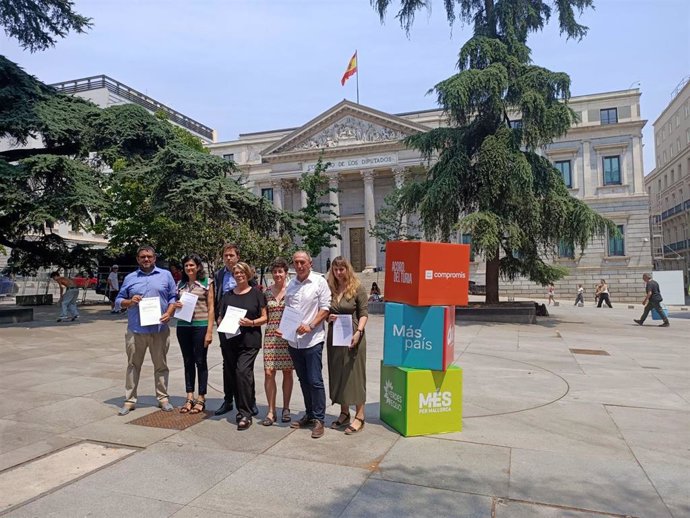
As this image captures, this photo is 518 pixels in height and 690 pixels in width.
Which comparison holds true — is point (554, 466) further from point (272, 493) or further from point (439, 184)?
point (439, 184)

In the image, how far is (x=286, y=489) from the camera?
3.87m

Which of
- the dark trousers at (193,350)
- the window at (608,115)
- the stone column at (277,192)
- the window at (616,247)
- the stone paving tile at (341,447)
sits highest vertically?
the window at (608,115)

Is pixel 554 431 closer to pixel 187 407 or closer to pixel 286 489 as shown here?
pixel 286 489

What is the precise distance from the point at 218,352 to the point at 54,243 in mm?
14082

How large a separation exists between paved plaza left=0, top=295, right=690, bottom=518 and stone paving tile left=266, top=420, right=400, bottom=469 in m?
0.02

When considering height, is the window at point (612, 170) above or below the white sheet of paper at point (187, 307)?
above

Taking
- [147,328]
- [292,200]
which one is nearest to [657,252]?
[292,200]

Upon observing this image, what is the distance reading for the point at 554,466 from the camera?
4.38 metres

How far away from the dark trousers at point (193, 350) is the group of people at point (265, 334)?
0.01 m

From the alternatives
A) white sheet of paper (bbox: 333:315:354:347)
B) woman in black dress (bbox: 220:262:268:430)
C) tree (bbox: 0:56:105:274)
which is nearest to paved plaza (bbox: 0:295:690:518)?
woman in black dress (bbox: 220:262:268:430)

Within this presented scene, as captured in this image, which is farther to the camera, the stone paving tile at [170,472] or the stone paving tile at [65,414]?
the stone paving tile at [65,414]

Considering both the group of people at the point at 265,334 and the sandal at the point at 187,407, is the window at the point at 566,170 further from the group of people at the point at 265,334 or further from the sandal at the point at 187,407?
the sandal at the point at 187,407

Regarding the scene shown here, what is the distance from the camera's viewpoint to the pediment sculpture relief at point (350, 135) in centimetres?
4821

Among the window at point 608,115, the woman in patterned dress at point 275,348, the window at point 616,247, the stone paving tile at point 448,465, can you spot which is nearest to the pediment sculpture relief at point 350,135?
the window at point 608,115
